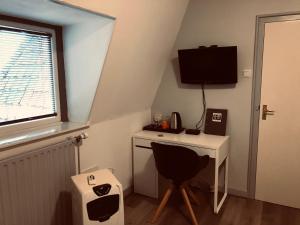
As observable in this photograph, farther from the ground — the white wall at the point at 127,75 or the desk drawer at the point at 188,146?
the white wall at the point at 127,75

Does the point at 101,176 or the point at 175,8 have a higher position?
the point at 175,8

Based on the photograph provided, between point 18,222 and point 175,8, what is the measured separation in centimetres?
240

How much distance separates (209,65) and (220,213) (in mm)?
1558

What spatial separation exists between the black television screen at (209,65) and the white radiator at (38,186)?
60.8 inches

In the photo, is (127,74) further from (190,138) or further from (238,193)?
(238,193)

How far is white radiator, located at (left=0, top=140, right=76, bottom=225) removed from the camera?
68.9 inches

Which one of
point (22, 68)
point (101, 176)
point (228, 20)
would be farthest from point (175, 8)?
point (101, 176)

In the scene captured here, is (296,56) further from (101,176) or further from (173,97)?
(101,176)

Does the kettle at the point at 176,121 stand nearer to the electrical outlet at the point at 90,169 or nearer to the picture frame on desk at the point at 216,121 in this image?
the picture frame on desk at the point at 216,121

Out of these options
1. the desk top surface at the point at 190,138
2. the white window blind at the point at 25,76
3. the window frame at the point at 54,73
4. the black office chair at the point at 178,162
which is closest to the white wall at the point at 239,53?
the desk top surface at the point at 190,138

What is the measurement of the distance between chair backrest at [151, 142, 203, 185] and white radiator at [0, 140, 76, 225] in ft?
2.60

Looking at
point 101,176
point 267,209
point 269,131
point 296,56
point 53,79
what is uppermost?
point 296,56

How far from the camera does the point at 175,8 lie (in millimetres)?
2748

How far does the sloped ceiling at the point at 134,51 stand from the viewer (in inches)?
82.0
